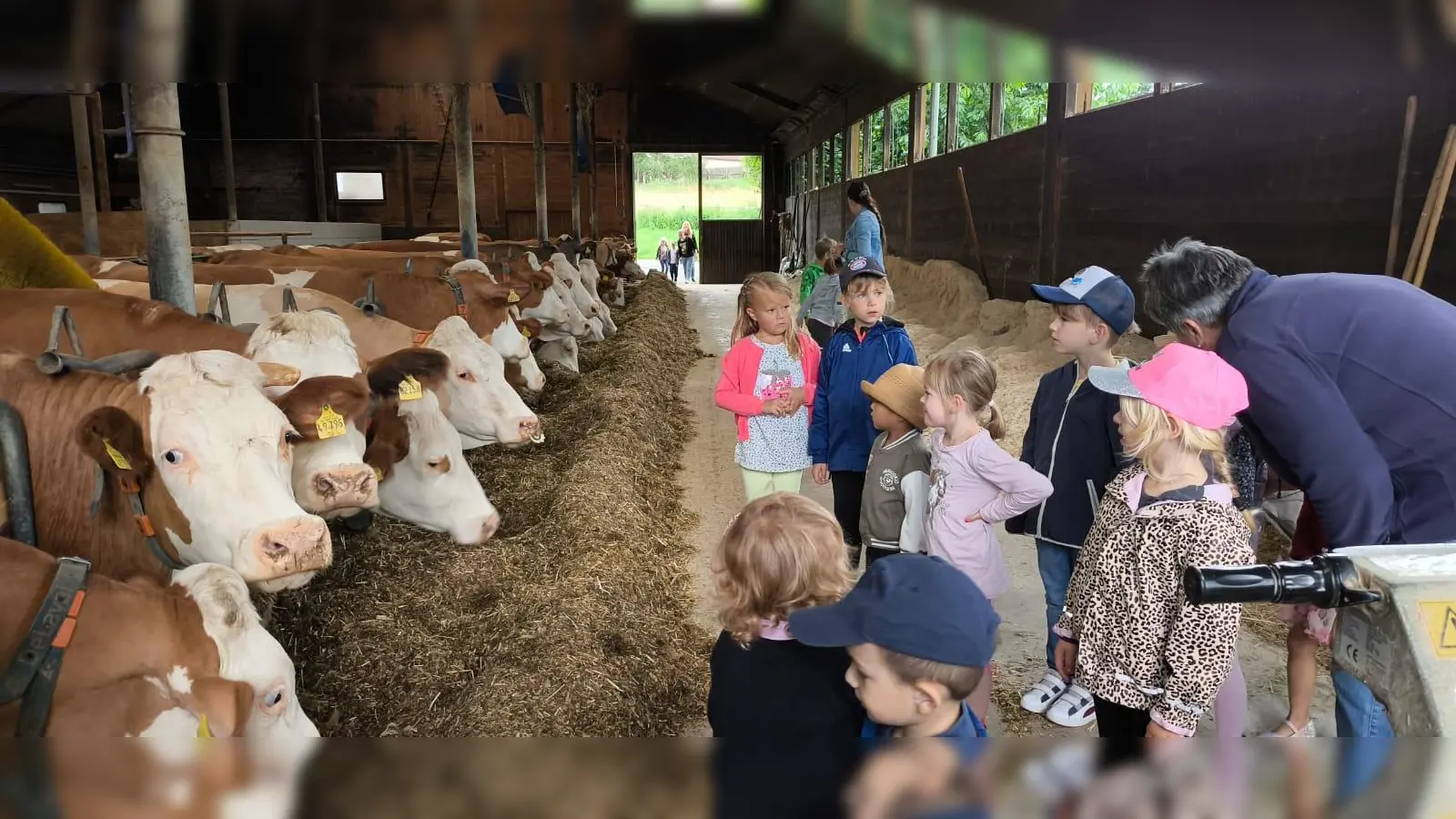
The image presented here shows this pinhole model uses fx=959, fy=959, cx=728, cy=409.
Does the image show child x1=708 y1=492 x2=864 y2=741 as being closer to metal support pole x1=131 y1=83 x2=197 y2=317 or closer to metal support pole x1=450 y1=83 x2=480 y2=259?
metal support pole x1=131 y1=83 x2=197 y2=317

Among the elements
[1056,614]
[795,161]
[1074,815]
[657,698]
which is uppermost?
[795,161]

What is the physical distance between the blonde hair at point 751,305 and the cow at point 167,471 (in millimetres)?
1819

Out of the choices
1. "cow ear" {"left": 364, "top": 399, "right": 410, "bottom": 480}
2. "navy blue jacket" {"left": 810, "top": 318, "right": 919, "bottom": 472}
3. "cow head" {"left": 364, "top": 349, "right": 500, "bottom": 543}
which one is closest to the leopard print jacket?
"navy blue jacket" {"left": 810, "top": 318, "right": 919, "bottom": 472}

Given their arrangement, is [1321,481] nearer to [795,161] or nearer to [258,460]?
[258,460]

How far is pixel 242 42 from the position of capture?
451 mm

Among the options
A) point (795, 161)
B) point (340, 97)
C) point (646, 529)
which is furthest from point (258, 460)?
point (795, 161)

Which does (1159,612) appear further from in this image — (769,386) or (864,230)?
(864,230)

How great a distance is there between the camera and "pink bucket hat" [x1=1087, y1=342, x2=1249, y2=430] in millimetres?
2137

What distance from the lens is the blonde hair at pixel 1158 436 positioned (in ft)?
7.23

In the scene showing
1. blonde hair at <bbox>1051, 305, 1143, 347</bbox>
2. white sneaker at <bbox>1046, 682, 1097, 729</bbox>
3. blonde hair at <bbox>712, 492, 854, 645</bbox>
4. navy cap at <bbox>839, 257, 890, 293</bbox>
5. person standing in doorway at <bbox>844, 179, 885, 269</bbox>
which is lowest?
white sneaker at <bbox>1046, 682, 1097, 729</bbox>

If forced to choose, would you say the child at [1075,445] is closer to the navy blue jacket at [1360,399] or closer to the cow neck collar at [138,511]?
the navy blue jacket at [1360,399]

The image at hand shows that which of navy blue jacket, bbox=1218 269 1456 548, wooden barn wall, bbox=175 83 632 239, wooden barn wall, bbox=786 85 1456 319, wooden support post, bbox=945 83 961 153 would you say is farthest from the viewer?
wooden barn wall, bbox=175 83 632 239

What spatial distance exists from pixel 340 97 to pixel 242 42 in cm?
2814

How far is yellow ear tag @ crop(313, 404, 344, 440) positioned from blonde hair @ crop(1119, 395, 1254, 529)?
2451 mm
